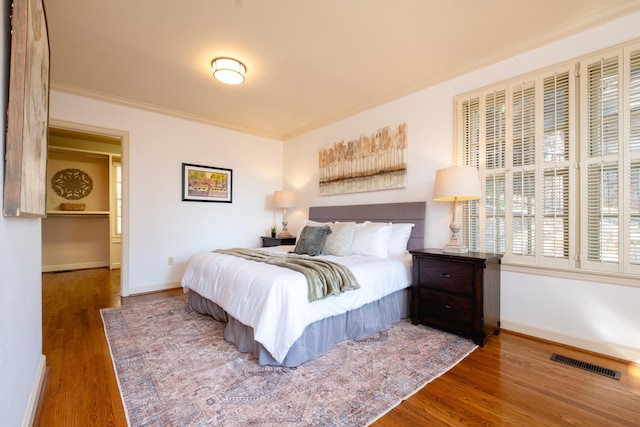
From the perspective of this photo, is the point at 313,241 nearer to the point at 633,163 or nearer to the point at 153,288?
the point at 153,288

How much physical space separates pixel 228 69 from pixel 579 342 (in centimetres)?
393

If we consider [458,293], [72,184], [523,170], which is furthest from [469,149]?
[72,184]

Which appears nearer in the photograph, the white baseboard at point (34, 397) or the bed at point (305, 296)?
the white baseboard at point (34, 397)

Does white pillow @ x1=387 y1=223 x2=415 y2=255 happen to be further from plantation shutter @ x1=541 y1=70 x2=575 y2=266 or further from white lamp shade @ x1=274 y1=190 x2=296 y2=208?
white lamp shade @ x1=274 y1=190 x2=296 y2=208

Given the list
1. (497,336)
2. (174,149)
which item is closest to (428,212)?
(497,336)

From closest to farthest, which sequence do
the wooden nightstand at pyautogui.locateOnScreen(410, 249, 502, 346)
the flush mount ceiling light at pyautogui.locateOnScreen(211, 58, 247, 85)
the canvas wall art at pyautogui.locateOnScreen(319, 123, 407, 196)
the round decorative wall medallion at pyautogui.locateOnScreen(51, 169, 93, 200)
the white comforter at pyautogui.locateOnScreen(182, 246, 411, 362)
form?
the white comforter at pyautogui.locateOnScreen(182, 246, 411, 362)
the wooden nightstand at pyautogui.locateOnScreen(410, 249, 502, 346)
the flush mount ceiling light at pyautogui.locateOnScreen(211, 58, 247, 85)
the canvas wall art at pyautogui.locateOnScreen(319, 123, 407, 196)
the round decorative wall medallion at pyautogui.locateOnScreen(51, 169, 93, 200)

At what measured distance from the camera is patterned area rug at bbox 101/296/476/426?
1.53 metres

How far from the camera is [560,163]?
2426mm

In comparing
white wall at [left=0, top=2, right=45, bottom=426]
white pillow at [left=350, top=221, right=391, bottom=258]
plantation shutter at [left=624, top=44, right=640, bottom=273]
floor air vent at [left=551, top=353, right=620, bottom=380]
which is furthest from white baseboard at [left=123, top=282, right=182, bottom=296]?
plantation shutter at [left=624, top=44, right=640, bottom=273]

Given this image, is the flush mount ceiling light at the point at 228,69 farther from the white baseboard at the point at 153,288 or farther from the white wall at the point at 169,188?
the white baseboard at the point at 153,288

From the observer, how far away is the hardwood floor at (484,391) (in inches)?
59.6

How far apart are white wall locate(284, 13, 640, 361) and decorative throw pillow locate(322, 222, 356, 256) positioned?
2.86 ft

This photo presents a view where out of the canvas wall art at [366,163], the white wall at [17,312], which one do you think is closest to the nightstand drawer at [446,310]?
the canvas wall art at [366,163]

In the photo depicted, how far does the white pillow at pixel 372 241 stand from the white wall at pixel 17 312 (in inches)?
99.3
